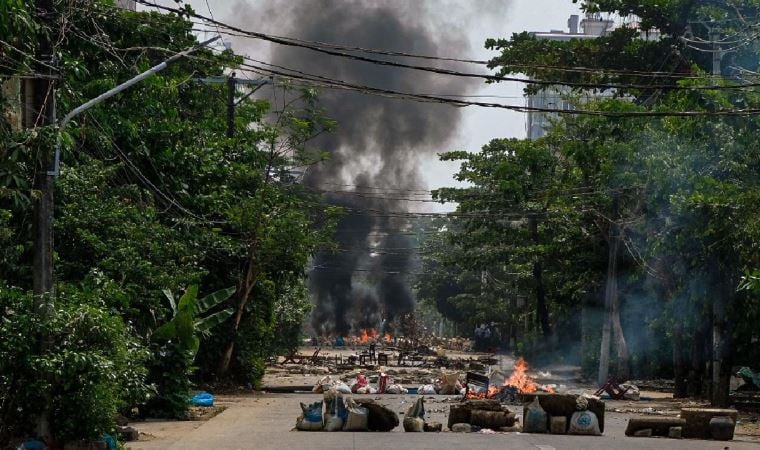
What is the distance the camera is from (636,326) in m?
44.4

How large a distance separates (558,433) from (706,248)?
8581 millimetres

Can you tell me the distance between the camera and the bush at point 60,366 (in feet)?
49.4

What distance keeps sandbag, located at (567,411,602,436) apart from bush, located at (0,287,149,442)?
29.8 feet

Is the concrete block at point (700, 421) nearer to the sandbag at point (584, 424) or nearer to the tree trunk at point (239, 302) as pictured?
the sandbag at point (584, 424)

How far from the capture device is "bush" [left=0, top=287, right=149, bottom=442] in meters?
15.1

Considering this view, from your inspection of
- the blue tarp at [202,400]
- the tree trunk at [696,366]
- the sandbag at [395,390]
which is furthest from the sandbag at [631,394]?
the blue tarp at [202,400]

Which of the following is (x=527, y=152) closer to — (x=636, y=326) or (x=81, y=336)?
(x=636, y=326)

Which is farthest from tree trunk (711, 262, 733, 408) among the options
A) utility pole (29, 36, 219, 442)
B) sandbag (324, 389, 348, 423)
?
utility pole (29, 36, 219, 442)

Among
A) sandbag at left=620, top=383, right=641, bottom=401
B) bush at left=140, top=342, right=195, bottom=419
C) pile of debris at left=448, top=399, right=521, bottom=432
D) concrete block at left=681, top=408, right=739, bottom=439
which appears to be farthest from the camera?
sandbag at left=620, top=383, right=641, bottom=401

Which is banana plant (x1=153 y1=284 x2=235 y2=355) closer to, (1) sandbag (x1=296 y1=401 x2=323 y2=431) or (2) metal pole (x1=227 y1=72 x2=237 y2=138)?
(1) sandbag (x1=296 y1=401 x2=323 y2=431)

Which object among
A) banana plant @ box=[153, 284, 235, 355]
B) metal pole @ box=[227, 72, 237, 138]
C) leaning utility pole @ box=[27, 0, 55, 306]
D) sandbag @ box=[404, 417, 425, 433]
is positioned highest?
metal pole @ box=[227, 72, 237, 138]

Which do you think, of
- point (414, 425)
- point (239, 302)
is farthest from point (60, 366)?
point (239, 302)

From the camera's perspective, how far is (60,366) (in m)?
15.1

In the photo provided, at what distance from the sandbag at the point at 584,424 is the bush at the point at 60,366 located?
9.07 m
